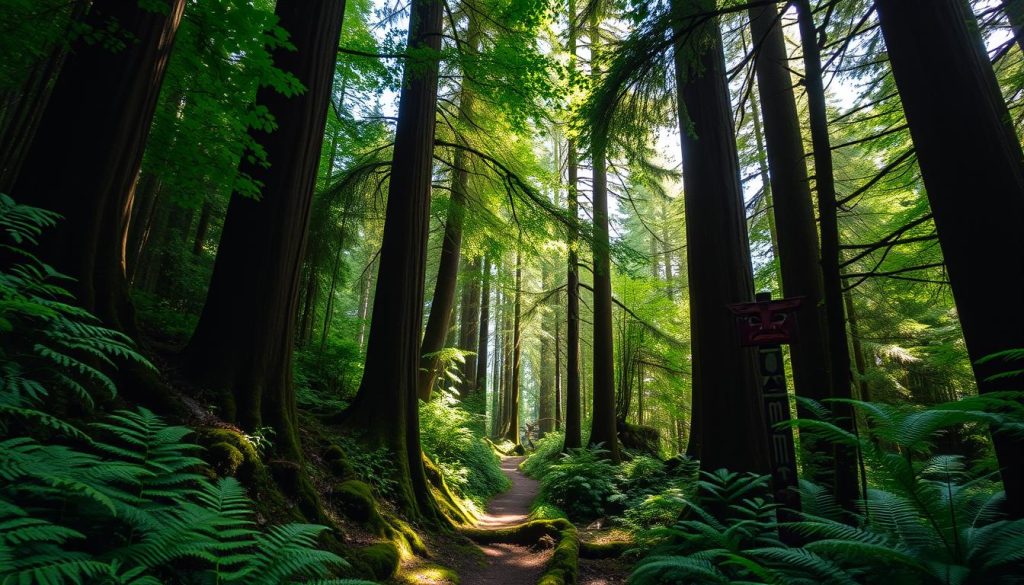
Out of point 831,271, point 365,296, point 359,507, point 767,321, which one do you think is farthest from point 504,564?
point 365,296

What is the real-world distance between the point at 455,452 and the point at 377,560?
6.54m

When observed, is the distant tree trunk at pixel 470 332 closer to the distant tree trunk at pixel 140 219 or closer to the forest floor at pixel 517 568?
the distant tree trunk at pixel 140 219

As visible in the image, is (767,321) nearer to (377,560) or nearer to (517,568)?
(377,560)

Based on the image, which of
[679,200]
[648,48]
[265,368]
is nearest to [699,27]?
[648,48]

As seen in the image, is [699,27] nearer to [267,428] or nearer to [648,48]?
[648,48]

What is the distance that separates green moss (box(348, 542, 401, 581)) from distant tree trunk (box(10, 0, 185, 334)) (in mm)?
2614

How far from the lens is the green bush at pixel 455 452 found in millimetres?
9086

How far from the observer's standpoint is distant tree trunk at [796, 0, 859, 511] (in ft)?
12.8

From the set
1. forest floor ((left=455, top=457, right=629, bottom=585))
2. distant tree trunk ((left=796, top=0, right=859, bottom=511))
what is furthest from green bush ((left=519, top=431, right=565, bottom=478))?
distant tree trunk ((left=796, top=0, right=859, bottom=511))

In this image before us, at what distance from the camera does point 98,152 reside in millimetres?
3418

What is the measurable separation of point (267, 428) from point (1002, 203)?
579 centimetres

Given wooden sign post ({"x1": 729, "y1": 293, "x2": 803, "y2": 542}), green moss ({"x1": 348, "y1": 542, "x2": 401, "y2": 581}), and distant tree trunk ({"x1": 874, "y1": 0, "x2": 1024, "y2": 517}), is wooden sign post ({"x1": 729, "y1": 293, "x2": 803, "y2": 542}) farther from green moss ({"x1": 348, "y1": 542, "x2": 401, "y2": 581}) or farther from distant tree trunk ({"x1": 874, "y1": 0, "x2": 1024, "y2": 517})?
green moss ({"x1": 348, "y1": 542, "x2": 401, "y2": 581})

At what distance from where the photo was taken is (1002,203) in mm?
2850

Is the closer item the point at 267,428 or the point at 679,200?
the point at 267,428
